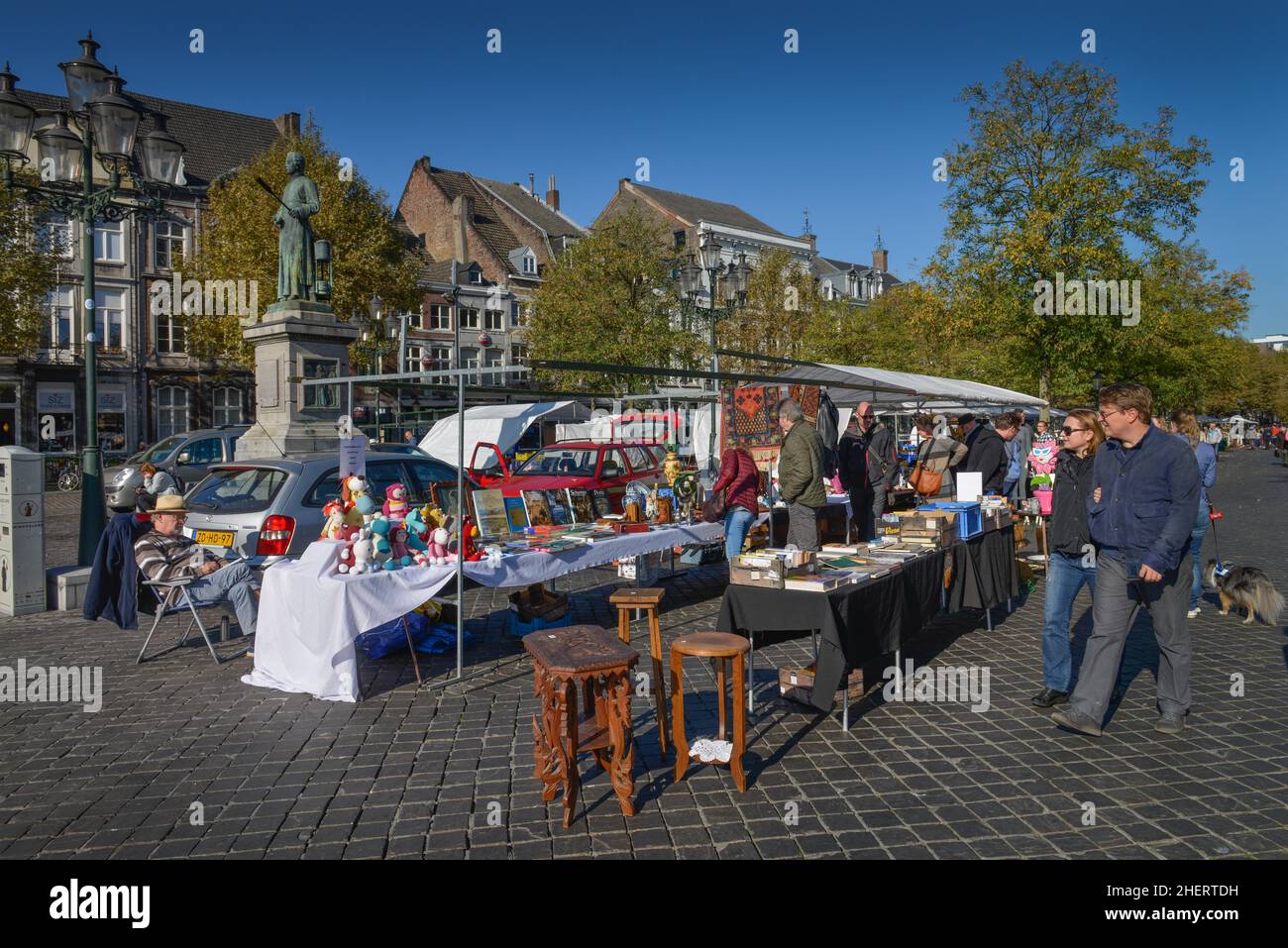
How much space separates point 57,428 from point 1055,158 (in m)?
35.3

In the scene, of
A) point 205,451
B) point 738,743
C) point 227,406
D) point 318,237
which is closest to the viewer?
point 738,743

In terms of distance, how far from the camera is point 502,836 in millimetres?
4082

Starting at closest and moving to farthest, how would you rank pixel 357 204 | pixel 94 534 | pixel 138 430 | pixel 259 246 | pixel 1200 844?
pixel 1200 844
pixel 94 534
pixel 259 246
pixel 357 204
pixel 138 430

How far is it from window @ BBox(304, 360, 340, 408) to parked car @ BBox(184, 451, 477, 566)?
16.2 feet

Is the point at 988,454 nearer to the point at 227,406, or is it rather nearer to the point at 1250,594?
the point at 1250,594

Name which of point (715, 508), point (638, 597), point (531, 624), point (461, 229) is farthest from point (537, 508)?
point (461, 229)

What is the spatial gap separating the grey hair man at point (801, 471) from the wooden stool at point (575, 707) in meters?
4.51

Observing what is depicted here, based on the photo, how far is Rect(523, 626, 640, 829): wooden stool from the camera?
406 cm

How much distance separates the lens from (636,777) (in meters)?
4.75

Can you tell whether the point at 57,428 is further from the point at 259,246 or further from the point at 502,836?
the point at 502,836

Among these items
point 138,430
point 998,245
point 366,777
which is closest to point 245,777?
point 366,777

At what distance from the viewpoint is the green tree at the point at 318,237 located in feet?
91.3

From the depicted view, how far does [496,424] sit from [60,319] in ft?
73.7

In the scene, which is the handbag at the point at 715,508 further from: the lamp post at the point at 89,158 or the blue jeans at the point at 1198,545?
the lamp post at the point at 89,158
